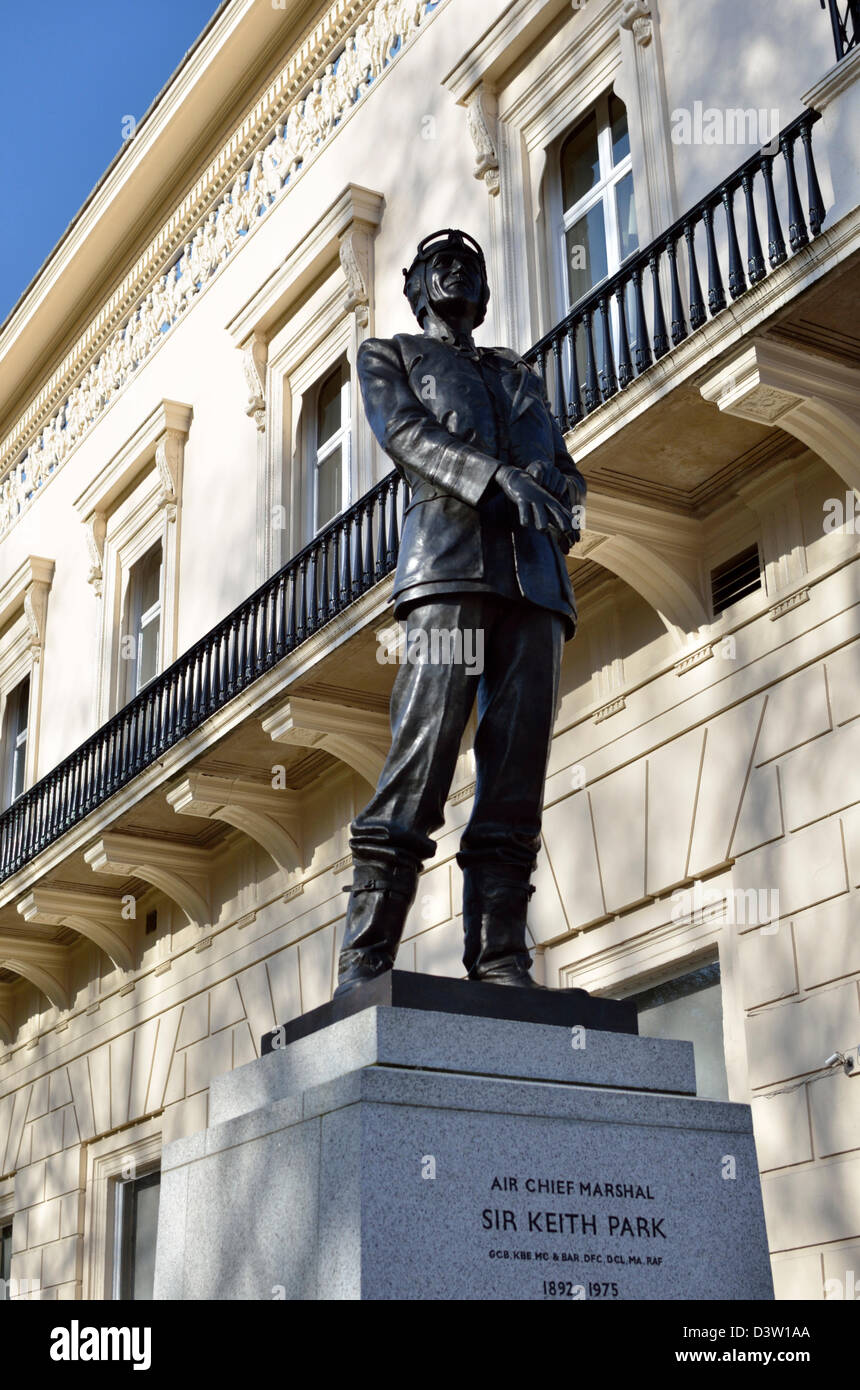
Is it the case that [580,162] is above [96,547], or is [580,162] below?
below

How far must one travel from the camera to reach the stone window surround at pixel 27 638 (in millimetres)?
22438

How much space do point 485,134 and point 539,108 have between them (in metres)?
0.57

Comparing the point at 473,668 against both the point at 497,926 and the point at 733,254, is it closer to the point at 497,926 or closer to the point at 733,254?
the point at 497,926

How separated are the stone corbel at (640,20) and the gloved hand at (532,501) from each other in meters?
8.40

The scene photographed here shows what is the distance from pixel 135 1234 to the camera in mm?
16750

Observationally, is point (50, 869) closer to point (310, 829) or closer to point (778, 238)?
point (310, 829)

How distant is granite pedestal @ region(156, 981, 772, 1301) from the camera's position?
4332 mm

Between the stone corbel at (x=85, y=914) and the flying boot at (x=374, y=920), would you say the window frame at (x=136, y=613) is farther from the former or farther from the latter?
the flying boot at (x=374, y=920)

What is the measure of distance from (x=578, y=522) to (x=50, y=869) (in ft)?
40.6

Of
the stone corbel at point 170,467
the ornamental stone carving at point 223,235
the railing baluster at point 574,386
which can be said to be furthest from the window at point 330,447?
the railing baluster at point 574,386

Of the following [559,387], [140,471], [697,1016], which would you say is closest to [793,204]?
[559,387]

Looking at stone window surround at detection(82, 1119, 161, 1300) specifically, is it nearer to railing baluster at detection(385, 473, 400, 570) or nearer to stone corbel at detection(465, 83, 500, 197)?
railing baluster at detection(385, 473, 400, 570)

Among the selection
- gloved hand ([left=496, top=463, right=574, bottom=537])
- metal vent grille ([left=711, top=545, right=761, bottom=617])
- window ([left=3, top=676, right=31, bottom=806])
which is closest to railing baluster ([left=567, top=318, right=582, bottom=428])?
metal vent grille ([left=711, top=545, right=761, bottom=617])

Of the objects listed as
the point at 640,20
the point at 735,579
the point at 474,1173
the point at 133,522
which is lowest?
the point at 474,1173
